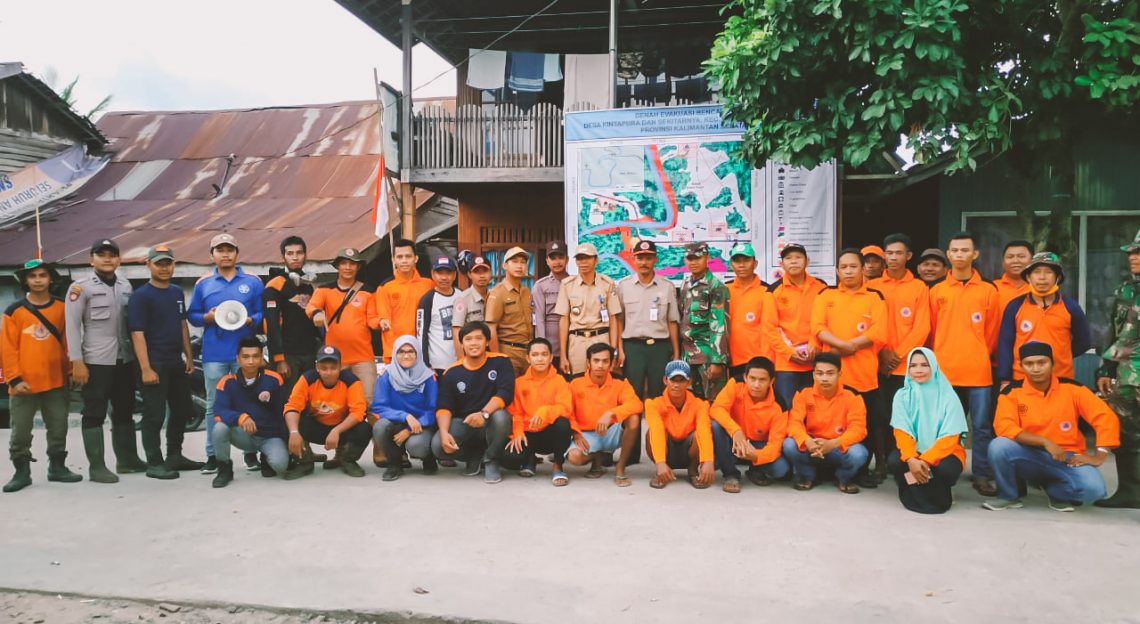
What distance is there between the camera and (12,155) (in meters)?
14.3

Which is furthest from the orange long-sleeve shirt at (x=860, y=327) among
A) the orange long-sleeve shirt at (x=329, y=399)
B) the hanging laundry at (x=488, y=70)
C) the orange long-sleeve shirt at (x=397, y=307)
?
the hanging laundry at (x=488, y=70)

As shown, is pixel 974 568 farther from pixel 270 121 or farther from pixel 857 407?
pixel 270 121

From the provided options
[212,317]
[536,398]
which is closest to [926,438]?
[536,398]

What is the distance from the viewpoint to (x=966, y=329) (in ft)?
17.8

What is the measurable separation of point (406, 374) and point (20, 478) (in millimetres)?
2900

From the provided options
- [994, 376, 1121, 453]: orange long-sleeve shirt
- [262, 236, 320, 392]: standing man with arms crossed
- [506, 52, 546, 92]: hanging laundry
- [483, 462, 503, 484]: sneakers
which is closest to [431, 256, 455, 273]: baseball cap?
[262, 236, 320, 392]: standing man with arms crossed

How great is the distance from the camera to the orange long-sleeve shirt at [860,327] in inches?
216

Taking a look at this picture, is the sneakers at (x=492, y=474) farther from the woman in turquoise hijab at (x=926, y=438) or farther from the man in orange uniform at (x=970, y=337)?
the man in orange uniform at (x=970, y=337)

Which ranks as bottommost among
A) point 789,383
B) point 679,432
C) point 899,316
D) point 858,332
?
point 679,432

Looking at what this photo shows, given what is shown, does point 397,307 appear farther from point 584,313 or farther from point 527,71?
point 527,71

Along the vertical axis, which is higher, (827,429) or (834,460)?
(827,429)

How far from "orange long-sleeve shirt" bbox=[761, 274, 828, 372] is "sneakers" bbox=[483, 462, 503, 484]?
7.39 feet

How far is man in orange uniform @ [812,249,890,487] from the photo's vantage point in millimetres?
5477

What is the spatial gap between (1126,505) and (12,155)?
56.9 ft
